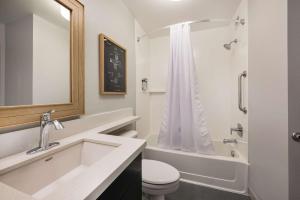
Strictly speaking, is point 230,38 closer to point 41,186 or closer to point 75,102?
point 75,102

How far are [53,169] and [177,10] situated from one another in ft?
7.15

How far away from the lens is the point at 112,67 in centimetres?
151

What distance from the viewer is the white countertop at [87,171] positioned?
0.39 m

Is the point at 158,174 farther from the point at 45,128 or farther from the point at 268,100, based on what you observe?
the point at 268,100

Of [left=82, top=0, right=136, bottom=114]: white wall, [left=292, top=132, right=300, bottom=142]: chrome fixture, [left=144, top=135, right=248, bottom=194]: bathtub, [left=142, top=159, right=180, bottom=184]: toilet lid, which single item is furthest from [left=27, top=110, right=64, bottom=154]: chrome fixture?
[left=292, top=132, right=300, bottom=142]: chrome fixture

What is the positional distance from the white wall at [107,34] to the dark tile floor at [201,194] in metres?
1.18

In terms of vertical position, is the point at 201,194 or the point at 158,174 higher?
the point at 158,174

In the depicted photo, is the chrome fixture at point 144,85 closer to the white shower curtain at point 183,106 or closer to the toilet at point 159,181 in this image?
the white shower curtain at point 183,106

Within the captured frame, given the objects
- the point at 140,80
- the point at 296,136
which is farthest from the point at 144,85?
the point at 296,136

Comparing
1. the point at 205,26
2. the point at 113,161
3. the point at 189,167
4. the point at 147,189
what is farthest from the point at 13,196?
the point at 205,26

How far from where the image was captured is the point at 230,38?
2.20 meters

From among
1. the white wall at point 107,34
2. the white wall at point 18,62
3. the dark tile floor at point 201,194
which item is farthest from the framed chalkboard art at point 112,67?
the dark tile floor at point 201,194

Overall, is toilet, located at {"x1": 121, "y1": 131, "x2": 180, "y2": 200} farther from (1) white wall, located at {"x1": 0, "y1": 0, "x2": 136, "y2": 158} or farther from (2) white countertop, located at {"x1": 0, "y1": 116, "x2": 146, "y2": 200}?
(1) white wall, located at {"x1": 0, "y1": 0, "x2": 136, "y2": 158}

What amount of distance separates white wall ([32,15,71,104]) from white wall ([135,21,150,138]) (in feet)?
4.04
